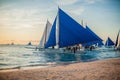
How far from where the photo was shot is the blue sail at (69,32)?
47.1 ft

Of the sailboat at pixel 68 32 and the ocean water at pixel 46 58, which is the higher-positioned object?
the sailboat at pixel 68 32

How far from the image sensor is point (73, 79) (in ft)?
20.0

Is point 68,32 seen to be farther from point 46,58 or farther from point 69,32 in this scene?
point 46,58

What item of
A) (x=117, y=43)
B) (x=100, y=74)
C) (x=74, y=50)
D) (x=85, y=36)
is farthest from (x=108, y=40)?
(x=100, y=74)

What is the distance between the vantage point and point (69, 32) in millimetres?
14445

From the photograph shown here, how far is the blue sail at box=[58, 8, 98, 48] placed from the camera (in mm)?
14353

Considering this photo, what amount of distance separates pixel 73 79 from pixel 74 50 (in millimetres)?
13114

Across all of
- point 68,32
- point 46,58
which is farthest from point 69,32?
point 46,58

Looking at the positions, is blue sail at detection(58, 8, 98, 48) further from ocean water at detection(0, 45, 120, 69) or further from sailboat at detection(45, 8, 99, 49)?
ocean water at detection(0, 45, 120, 69)

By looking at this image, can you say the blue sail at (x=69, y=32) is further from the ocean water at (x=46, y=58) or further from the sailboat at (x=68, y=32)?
the ocean water at (x=46, y=58)

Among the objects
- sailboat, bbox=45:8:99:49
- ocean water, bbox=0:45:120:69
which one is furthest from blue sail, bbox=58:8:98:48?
ocean water, bbox=0:45:120:69

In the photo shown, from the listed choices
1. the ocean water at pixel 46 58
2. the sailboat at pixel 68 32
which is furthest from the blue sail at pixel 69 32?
the ocean water at pixel 46 58

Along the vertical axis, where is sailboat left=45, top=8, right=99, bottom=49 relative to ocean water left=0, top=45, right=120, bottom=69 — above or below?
above

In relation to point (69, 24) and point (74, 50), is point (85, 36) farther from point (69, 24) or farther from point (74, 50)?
point (74, 50)
